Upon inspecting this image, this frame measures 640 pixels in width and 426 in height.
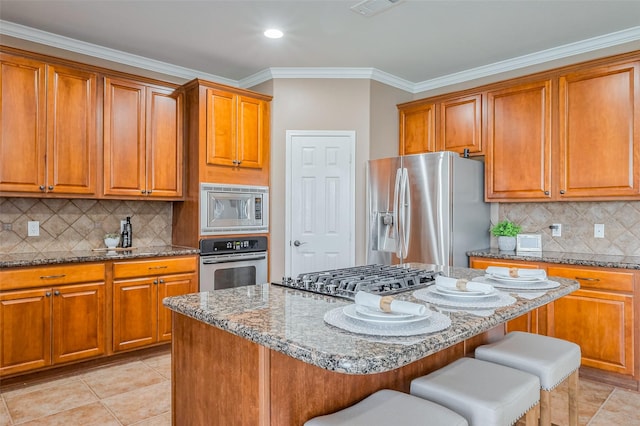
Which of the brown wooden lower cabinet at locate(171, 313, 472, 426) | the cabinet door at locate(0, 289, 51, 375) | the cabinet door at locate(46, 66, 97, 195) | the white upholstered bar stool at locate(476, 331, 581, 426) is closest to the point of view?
the brown wooden lower cabinet at locate(171, 313, 472, 426)

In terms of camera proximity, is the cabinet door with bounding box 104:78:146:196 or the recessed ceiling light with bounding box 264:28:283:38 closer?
the recessed ceiling light with bounding box 264:28:283:38

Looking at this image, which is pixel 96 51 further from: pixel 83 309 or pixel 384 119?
pixel 384 119

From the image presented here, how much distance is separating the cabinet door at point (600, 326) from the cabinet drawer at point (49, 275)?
3500mm

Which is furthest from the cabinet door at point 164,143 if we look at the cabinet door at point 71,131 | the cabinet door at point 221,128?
the cabinet door at point 71,131

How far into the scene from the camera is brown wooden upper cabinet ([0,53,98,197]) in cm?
311

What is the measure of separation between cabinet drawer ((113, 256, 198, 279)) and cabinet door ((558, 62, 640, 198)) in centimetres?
316

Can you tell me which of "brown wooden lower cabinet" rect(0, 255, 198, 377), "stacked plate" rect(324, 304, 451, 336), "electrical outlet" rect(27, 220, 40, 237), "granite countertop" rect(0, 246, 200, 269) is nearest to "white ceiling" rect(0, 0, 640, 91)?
"electrical outlet" rect(27, 220, 40, 237)

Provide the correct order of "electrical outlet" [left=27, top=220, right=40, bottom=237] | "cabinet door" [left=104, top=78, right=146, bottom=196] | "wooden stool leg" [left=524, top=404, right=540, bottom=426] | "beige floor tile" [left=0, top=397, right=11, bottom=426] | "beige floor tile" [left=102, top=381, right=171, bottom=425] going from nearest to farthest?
"wooden stool leg" [left=524, top=404, right=540, bottom=426], "beige floor tile" [left=0, top=397, right=11, bottom=426], "beige floor tile" [left=102, top=381, right=171, bottom=425], "electrical outlet" [left=27, top=220, right=40, bottom=237], "cabinet door" [left=104, top=78, right=146, bottom=196]

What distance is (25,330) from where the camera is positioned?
2953 mm

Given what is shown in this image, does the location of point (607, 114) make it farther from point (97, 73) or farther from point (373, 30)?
point (97, 73)

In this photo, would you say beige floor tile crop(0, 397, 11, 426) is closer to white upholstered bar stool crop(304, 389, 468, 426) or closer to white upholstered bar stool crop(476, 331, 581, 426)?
white upholstered bar stool crop(304, 389, 468, 426)

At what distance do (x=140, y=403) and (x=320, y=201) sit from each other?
91.8 inches

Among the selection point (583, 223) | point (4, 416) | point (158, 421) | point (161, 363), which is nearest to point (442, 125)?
point (583, 223)

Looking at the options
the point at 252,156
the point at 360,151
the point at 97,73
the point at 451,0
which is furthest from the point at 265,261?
the point at 451,0
